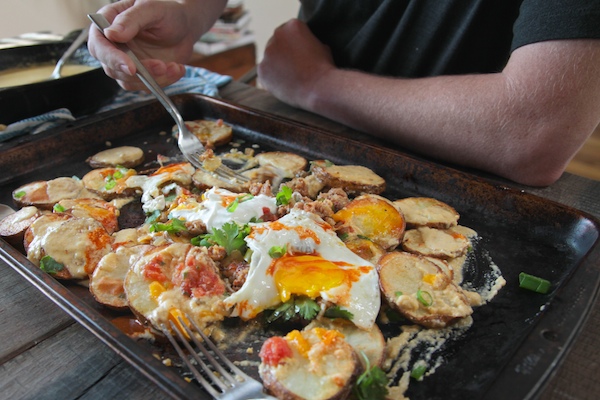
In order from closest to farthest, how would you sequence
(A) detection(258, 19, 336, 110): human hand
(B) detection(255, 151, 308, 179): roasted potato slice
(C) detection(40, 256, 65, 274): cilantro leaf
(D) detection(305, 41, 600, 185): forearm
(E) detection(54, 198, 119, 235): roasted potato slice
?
(C) detection(40, 256, 65, 274): cilantro leaf
(E) detection(54, 198, 119, 235): roasted potato slice
(D) detection(305, 41, 600, 185): forearm
(B) detection(255, 151, 308, 179): roasted potato slice
(A) detection(258, 19, 336, 110): human hand

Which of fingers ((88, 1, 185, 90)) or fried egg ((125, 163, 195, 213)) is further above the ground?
fingers ((88, 1, 185, 90))

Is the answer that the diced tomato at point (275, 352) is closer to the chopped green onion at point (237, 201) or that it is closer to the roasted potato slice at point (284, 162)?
the chopped green onion at point (237, 201)

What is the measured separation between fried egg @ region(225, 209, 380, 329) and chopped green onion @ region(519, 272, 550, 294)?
0.39 metres

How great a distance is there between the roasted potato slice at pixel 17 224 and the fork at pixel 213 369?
65 cm

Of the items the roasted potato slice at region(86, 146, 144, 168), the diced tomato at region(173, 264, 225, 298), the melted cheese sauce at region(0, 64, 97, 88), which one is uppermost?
the diced tomato at region(173, 264, 225, 298)

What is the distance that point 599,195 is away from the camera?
165cm

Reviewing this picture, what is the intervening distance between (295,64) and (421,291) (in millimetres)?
1496

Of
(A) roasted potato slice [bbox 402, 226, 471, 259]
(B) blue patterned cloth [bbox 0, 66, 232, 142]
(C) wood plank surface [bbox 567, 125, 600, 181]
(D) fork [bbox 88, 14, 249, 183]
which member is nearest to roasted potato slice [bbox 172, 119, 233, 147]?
(D) fork [bbox 88, 14, 249, 183]

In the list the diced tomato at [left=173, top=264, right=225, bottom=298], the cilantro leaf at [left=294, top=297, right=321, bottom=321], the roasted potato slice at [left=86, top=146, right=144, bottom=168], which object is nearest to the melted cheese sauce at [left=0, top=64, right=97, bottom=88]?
the roasted potato slice at [left=86, top=146, right=144, bottom=168]

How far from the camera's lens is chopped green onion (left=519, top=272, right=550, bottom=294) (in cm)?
117

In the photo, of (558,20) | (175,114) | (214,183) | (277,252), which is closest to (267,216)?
(277,252)

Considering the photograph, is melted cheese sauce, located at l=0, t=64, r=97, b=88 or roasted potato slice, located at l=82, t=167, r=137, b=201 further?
melted cheese sauce, located at l=0, t=64, r=97, b=88

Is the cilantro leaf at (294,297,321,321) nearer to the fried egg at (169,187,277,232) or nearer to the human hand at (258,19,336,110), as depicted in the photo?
the fried egg at (169,187,277,232)

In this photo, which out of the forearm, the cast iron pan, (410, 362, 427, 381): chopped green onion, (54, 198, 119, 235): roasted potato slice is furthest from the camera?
the cast iron pan
